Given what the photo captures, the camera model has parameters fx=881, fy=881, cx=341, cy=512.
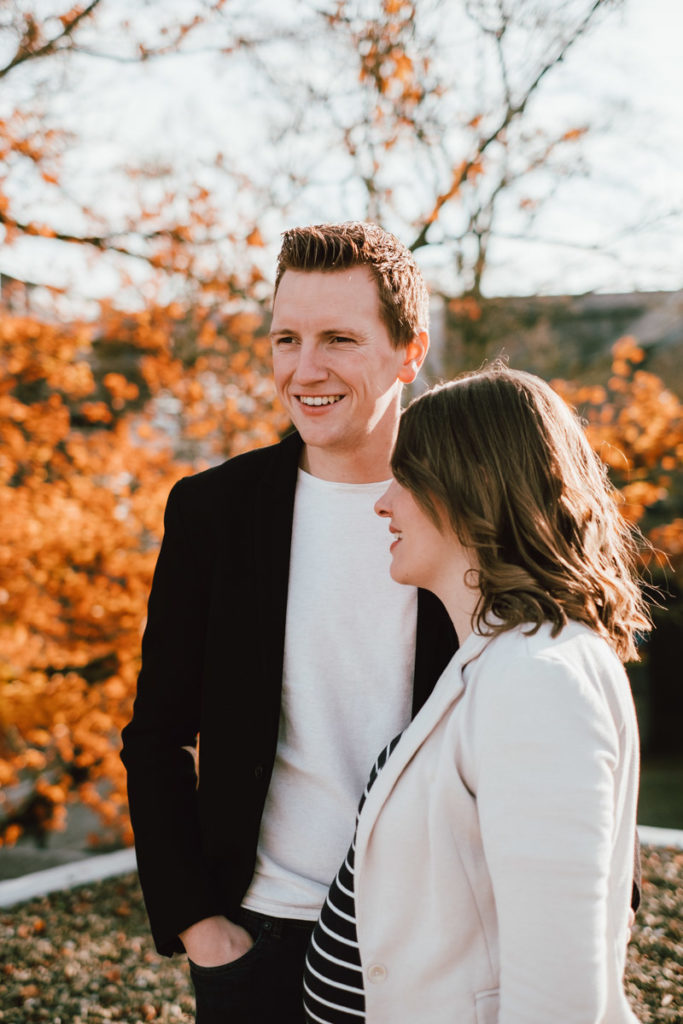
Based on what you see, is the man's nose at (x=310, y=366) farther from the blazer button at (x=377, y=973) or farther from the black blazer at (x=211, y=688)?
the blazer button at (x=377, y=973)

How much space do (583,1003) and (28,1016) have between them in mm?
2884

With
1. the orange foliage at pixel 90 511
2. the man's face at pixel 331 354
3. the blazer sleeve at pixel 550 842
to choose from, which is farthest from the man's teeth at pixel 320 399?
the orange foliage at pixel 90 511

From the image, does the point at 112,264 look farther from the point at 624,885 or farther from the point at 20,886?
the point at 624,885

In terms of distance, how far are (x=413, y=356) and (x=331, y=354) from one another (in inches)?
11.8

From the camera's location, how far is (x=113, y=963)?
3.87 m

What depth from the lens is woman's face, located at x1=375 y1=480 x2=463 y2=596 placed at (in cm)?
167

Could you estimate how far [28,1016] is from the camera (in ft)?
11.0

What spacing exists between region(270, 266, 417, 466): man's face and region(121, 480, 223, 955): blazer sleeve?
14.7 inches

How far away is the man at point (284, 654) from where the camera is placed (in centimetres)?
197

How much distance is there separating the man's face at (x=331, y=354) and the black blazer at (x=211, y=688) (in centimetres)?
20

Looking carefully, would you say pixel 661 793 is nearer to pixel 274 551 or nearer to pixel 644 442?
pixel 644 442

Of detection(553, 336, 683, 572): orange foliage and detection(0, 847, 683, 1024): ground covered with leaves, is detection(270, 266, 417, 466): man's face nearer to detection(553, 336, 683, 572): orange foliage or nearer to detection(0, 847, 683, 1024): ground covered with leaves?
detection(0, 847, 683, 1024): ground covered with leaves

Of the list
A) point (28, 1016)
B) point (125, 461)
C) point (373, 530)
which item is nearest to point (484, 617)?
point (373, 530)

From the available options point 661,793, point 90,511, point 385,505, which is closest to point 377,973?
point 385,505
